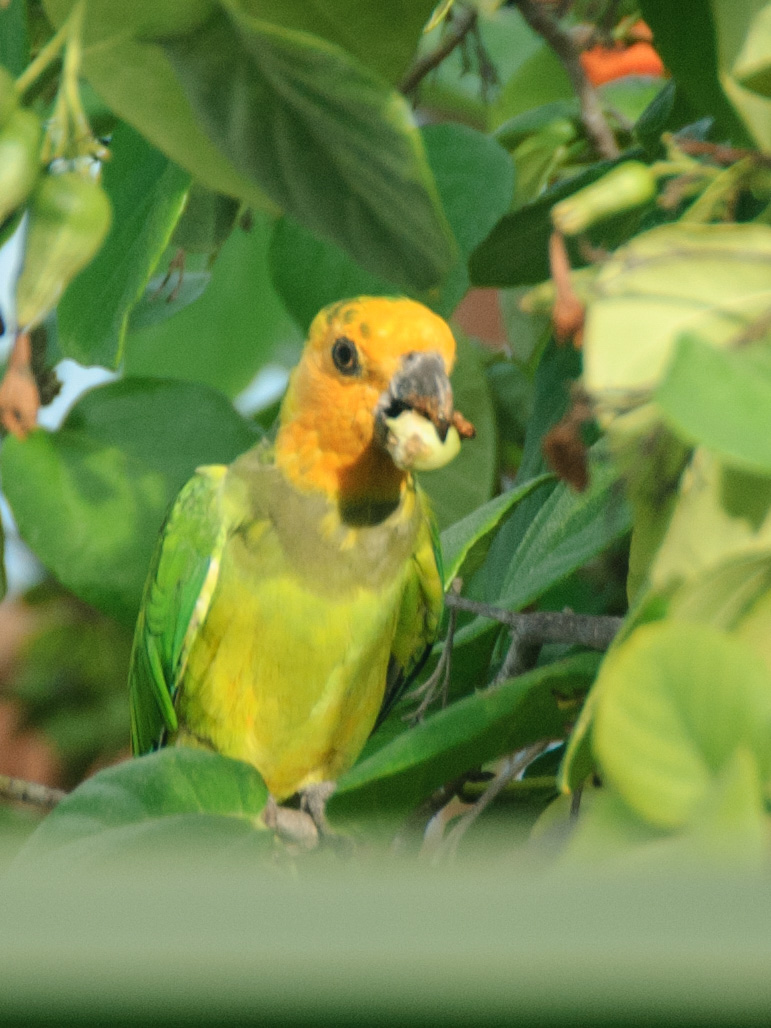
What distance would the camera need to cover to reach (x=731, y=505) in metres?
0.22

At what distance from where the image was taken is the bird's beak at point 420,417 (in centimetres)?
35

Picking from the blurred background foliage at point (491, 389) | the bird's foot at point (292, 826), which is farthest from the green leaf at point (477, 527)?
the bird's foot at point (292, 826)

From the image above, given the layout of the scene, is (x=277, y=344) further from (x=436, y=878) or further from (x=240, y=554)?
(x=436, y=878)

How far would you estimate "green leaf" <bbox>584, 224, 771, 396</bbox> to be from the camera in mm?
213

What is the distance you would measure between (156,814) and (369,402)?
0.26 metres

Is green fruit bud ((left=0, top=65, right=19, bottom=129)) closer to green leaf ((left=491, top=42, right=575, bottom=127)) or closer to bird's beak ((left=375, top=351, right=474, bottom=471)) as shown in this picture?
bird's beak ((left=375, top=351, right=474, bottom=471))

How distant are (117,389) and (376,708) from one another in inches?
11.0

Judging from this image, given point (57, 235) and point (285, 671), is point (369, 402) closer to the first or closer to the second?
point (285, 671)

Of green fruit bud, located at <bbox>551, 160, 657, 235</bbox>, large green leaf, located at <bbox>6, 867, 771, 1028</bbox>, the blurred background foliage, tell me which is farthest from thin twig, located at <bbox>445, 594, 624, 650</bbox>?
large green leaf, located at <bbox>6, 867, 771, 1028</bbox>

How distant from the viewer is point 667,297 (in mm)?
223

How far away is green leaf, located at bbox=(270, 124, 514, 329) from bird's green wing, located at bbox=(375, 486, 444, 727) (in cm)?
15

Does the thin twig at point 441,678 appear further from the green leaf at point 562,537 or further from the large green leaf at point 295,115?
the large green leaf at point 295,115

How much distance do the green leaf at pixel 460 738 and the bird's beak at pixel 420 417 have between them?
3.5 inches

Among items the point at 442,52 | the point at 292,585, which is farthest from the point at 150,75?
the point at 292,585
